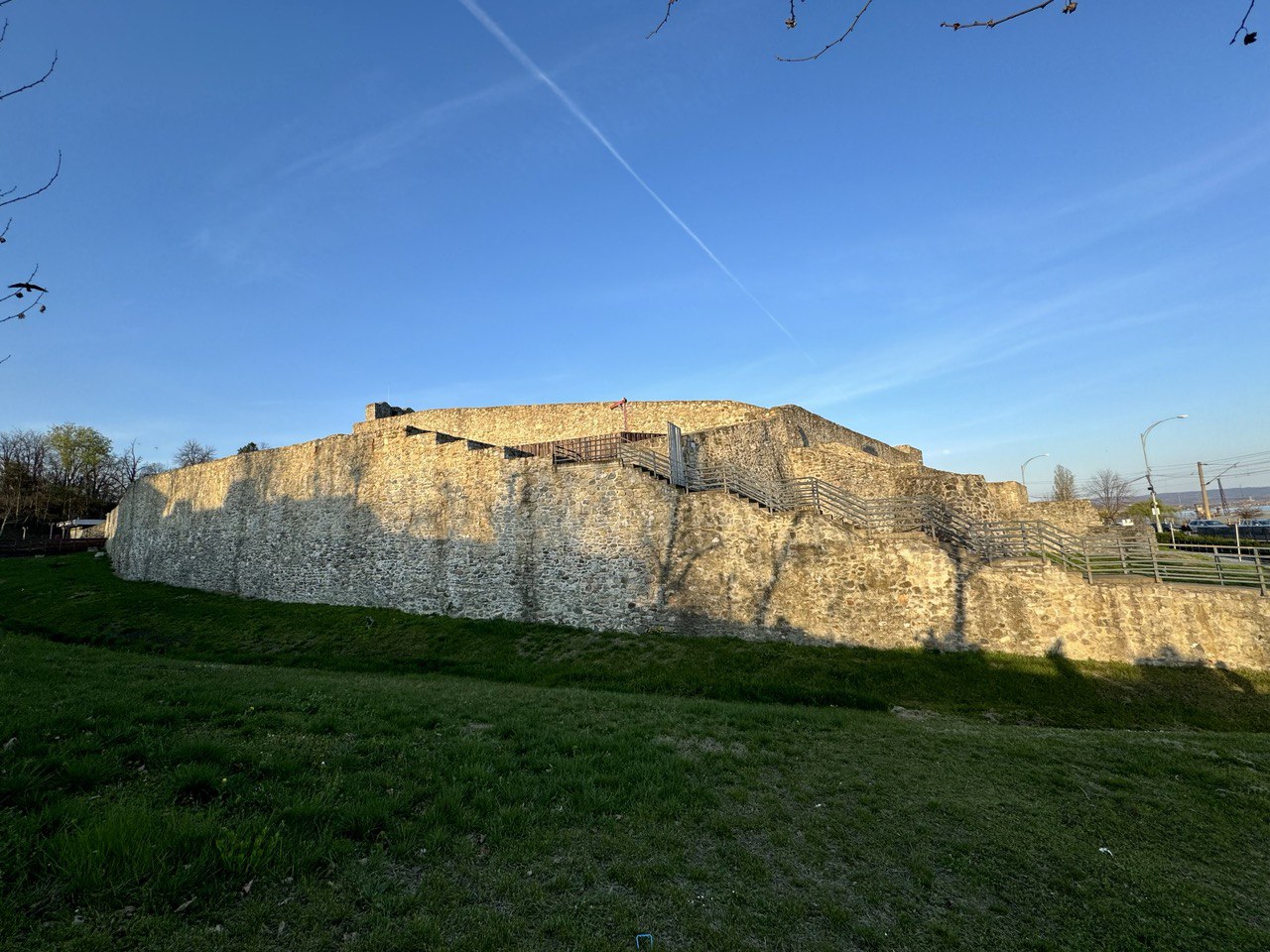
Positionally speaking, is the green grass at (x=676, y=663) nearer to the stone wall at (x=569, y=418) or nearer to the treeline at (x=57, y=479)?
the stone wall at (x=569, y=418)

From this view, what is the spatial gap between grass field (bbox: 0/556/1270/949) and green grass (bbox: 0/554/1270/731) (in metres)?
0.79

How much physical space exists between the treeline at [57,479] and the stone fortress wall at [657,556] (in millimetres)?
43859

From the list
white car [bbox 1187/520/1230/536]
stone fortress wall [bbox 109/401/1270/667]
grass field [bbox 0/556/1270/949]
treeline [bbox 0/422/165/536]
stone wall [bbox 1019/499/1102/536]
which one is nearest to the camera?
grass field [bbox 0/556/1270/949]


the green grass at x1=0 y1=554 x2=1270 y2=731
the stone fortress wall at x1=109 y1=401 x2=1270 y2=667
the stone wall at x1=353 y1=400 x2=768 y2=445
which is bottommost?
the green grass at x1=0 y1=554 x2=1270 y2=731

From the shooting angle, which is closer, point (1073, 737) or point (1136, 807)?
point (1136, 807)

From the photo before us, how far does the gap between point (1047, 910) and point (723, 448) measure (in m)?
17.9

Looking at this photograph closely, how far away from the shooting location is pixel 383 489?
24.0 m

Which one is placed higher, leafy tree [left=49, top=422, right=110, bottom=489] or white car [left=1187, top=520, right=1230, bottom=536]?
leafy tree [left=49, top=422, right=110, bottom=489]

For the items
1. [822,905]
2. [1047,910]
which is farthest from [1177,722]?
[822,905]

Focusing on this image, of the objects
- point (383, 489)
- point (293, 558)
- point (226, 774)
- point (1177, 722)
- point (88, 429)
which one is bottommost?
point (1177, 722)

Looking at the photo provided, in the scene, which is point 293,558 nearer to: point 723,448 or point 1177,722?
point 723,448

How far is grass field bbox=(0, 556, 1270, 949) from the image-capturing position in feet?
12.5

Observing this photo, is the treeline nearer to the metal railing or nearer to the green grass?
the green grass

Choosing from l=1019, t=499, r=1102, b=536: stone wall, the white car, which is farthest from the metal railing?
the white car
